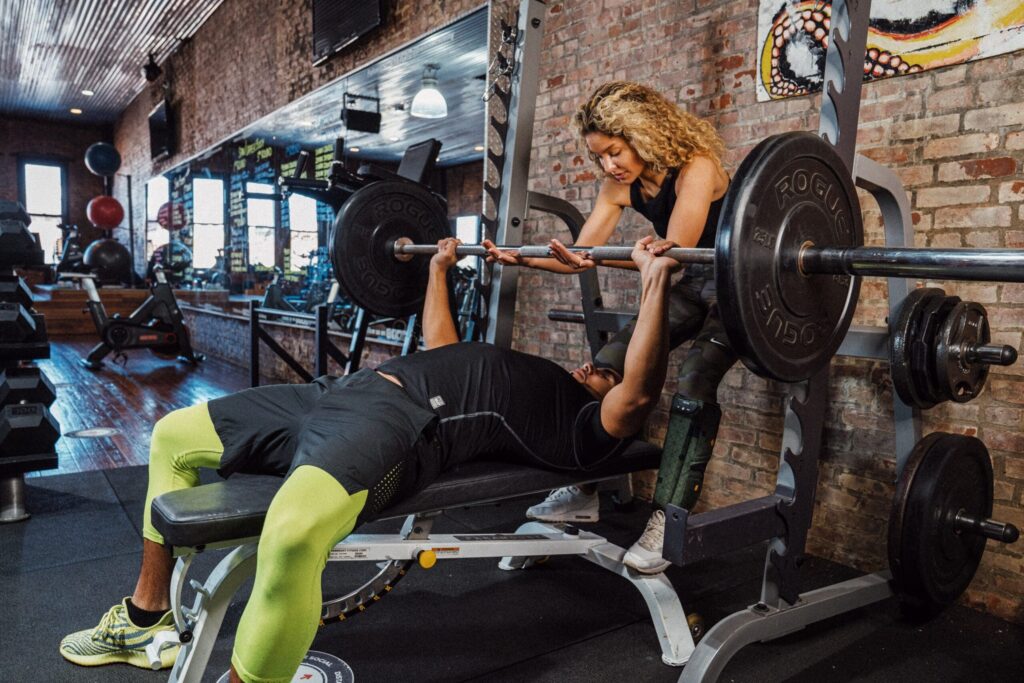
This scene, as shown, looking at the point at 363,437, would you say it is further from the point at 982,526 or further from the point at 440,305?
the point at 982,526

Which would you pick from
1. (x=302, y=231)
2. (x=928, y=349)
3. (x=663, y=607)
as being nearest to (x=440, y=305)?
(x=663, y=607)

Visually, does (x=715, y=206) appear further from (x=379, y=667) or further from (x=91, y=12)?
(x=91, y=12)

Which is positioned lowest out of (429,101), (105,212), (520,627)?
(520,627)

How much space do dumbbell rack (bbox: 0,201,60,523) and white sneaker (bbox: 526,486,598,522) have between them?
167 centimetres

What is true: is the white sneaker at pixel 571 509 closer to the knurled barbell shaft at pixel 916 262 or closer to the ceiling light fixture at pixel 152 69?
the knurled barbell shaft at pixel 916 262

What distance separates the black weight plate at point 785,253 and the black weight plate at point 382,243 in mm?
1490

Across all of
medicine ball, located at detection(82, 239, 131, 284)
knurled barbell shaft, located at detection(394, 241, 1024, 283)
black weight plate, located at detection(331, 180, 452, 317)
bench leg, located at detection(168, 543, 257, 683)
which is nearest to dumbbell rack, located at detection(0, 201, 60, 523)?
black weight plate, located at detection(331, 180, 452, 317)

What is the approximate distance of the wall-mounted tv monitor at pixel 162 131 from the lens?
29.0 ft

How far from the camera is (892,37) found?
6.40ft

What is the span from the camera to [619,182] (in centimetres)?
201

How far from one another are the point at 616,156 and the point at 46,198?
554 inches

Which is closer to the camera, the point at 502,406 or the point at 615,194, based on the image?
the point at 502,406

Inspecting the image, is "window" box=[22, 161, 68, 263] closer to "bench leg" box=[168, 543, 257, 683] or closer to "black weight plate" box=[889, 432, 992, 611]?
"bench leg" box=[168, 543, 257, 683]

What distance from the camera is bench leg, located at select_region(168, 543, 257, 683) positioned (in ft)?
4.08
